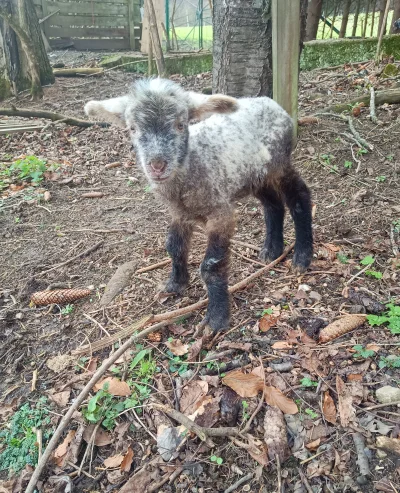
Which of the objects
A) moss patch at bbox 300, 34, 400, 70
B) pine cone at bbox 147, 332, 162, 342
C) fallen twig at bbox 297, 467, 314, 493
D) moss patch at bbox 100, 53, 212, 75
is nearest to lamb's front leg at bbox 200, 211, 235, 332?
pine cone at bbox 147, 332, 162, 342

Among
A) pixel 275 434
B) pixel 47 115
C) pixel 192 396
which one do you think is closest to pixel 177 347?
pixel 192 396

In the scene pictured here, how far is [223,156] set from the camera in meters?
3.57

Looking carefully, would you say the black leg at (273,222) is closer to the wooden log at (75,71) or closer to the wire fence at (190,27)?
the wooden log at (75,71)

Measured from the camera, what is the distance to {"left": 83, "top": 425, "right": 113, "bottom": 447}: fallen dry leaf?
8.93 ft

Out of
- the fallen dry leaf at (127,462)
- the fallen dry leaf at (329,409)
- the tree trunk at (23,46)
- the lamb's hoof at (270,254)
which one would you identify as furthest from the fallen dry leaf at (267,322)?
the tree trunk at (23,46)

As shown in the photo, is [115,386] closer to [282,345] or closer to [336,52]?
[282,345]

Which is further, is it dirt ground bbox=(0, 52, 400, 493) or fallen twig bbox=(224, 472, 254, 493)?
dirt ground bbox=(0, 52, 400, 493)

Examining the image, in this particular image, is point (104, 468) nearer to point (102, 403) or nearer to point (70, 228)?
point (102, 403)

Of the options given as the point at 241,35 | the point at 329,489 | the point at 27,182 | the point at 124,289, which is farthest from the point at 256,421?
the point at 27,182

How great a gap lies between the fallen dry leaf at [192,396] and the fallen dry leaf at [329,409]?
76cm

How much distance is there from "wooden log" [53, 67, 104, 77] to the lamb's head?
8.78m

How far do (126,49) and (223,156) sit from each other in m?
13.3

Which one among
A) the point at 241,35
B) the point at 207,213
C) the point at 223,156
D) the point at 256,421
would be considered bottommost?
the point at 256,421

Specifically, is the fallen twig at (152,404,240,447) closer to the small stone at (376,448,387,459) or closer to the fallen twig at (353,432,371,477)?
the fallen twig at (353,432,371,477)
